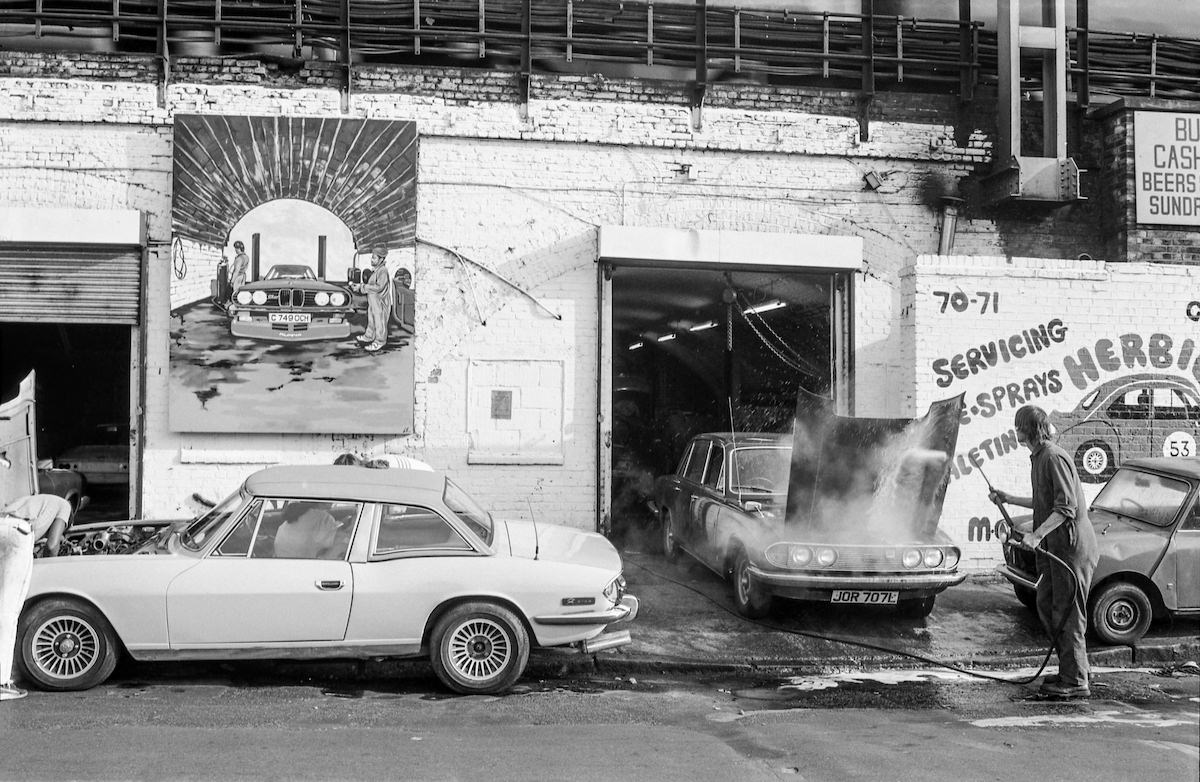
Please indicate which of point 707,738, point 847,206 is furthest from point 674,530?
point 707,738

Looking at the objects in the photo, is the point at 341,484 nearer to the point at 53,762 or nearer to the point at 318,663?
the point at 318,663

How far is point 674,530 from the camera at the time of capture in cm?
1053

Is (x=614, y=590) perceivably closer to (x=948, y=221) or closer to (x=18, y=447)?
(x=18, y=447)

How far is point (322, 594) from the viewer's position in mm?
6168

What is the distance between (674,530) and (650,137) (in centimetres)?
423

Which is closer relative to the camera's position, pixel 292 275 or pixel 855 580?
pixel 855 580

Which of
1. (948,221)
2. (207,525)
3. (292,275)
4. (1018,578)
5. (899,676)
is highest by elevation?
(948,221)

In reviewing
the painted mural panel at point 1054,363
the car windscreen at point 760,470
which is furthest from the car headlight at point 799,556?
the painted mural panel at point 1054,363

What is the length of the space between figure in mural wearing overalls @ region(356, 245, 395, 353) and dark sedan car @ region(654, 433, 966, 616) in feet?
12.3

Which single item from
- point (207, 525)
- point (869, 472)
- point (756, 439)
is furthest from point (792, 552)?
point (207, 525)

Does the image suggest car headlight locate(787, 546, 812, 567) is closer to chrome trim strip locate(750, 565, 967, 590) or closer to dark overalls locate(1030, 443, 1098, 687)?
chrome trim strip locate(750, 565, 967, 590)

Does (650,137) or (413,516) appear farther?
(650,137)

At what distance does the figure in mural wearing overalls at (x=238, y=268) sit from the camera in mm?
10453

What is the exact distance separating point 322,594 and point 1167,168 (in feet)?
33.7
